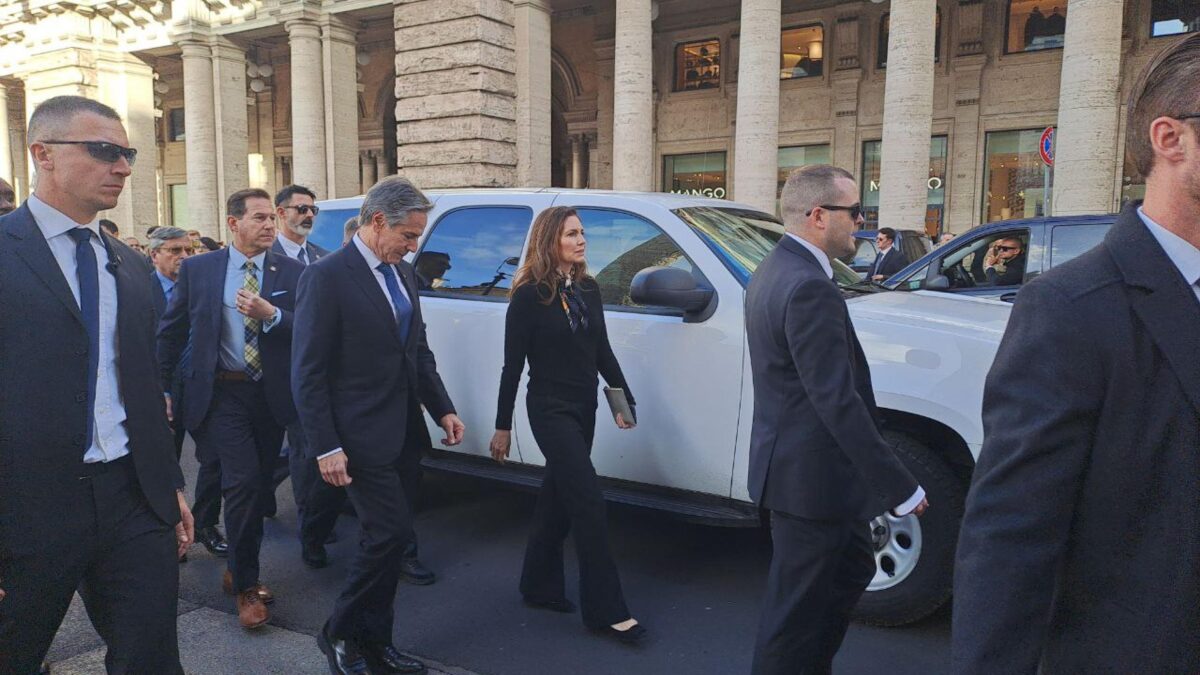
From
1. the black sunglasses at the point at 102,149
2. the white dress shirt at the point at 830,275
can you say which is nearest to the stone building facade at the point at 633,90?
the white dress shirt at the point at 830,275

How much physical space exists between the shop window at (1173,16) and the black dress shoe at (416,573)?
68.5ft

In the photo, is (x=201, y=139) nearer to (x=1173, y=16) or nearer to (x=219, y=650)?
(x=219, y=650)

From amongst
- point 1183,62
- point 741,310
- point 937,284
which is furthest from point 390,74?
point 1183,62

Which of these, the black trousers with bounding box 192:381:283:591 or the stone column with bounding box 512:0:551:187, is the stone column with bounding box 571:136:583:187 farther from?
the black trousers with bounding box 192:381:283:591

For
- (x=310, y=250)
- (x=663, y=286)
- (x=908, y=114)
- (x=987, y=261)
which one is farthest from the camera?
(x=908, y=114)

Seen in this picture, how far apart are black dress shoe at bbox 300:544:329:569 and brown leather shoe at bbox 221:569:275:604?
0.35 m

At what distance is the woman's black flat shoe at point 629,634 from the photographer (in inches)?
151

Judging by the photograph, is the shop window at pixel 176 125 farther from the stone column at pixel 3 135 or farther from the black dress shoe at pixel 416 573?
the black dress shoe at pixel 416 573

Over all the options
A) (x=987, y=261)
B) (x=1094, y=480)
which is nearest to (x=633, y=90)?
(x=987, y=261)

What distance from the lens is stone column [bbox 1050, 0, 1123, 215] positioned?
48.4 feet

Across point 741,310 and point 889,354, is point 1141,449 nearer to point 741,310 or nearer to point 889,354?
point 889,354

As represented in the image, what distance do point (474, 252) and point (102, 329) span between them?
288cm

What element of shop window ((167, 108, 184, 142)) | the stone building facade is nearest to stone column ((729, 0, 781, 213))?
the stone building facade

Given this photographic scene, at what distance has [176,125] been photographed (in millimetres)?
34938
